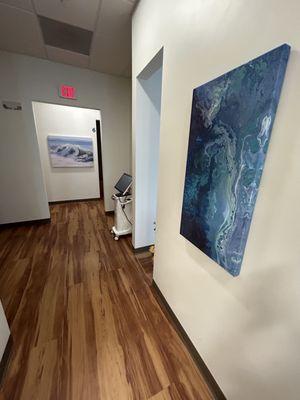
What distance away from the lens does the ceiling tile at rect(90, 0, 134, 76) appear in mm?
1607

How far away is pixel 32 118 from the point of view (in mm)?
2666

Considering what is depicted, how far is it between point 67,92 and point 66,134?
143 centimetres

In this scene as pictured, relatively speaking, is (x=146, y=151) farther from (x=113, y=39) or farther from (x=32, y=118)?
(x=32, y=118)

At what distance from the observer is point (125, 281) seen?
1.85 m

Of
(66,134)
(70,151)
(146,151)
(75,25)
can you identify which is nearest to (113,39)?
(75,25)

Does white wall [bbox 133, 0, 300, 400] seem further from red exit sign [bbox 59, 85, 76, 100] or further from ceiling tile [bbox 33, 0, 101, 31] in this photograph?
red exit sign [bbox 59, 85, 76, 100]

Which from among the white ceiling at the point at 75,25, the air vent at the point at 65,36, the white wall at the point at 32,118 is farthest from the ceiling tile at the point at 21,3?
the white wall at the point at 32,118

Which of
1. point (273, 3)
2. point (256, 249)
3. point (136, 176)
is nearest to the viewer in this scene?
point (273, 3)

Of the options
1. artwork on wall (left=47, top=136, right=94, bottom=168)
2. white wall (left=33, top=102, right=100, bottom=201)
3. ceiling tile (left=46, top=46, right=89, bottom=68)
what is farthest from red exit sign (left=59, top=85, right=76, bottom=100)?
artwork on wall (left=47, top=136, right=94, bottom=168)

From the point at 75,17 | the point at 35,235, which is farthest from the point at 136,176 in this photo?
the point at 35,235

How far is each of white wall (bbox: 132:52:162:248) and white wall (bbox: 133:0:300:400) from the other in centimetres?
49

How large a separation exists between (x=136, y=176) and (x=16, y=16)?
2.08 m

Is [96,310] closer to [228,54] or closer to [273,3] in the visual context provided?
[228,54]

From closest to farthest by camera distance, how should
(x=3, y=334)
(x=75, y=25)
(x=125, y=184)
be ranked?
(x=3, y=334) < (x=75, y=25) < (x=125, y=184)
